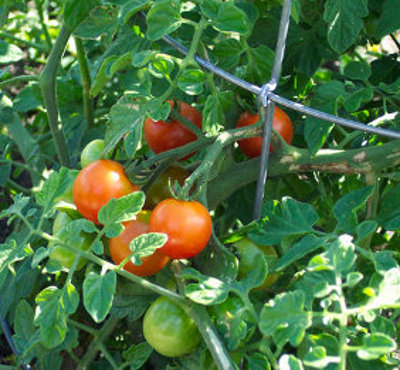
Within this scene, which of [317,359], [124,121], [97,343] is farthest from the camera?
[97,343]

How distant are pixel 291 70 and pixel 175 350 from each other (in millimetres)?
626

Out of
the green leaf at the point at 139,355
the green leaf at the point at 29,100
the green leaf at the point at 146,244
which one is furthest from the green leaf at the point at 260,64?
the green leaf at the point at 29,100

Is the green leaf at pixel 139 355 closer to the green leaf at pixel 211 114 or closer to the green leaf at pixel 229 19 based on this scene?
the green leaf at pixel 211 114

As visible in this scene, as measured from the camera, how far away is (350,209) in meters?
0.76

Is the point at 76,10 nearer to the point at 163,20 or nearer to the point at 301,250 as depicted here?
the point at 163,20

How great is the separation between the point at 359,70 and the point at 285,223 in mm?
303

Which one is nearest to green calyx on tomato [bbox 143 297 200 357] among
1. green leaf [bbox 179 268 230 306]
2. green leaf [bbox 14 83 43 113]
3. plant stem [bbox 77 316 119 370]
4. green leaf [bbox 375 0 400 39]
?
green leaf [bbox 179 268 230 306]

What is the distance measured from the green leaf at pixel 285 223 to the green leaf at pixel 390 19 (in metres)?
0.36

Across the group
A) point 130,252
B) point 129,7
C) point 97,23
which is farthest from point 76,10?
point 130,252

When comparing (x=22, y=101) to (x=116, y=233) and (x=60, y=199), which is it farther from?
(x=116, y=233)

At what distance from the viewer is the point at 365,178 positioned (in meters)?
0.89

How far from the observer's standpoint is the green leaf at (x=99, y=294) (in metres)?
0.65

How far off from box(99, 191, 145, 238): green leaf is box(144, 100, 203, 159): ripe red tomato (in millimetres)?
222

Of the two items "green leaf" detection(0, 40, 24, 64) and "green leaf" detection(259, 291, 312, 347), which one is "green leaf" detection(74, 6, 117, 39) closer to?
"green leaf" detection(0, 40, 24, 64)
